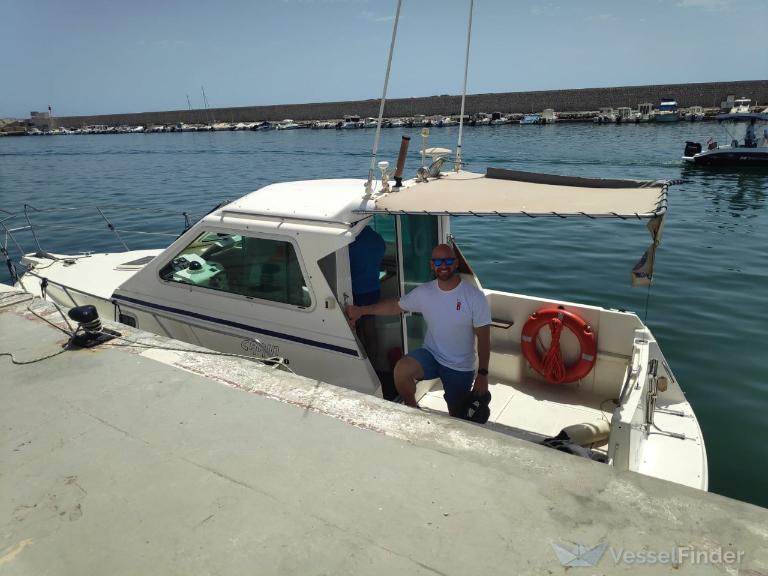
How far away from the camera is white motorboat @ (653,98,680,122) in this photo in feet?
187

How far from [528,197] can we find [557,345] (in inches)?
70.0

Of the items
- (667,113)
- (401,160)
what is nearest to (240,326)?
(401,160)

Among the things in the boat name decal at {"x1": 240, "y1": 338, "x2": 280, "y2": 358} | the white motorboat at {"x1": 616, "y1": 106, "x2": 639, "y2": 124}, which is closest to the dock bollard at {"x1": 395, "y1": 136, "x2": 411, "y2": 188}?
the boat name decal at {"x1": 240, "y1": 338, "x2": 280, "y2": 358}

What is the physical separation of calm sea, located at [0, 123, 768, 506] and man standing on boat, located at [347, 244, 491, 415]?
2.80 meters

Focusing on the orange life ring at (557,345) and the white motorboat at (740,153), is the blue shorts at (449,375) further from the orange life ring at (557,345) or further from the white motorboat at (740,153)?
the white motorboat at (740,153)

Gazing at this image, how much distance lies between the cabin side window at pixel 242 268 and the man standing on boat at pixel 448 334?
30.5 inches

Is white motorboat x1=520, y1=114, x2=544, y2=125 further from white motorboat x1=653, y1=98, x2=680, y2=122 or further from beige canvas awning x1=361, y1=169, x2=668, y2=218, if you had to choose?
beige canvas awning x1=361, y1=169, x2=668, y2=218

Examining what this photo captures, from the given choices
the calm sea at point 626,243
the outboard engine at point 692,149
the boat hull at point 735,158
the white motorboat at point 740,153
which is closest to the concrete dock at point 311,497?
the calm sea at point 626,243

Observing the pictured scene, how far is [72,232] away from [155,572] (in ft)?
57.2

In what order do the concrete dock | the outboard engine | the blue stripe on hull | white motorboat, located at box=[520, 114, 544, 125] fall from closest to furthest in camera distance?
the concrete dock < the blue stripe on hull < the outboard engine < white motorboat, located at box=[520, 114, 544, 125]

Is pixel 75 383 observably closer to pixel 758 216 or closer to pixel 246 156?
pixel 758 216

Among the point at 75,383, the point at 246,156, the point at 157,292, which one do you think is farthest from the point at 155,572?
the point at 246,156

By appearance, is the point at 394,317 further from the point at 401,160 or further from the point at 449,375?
the point at 401,160

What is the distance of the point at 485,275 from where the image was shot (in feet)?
36.7
